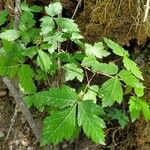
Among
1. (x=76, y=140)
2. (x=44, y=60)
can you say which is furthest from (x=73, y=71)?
(x=76, y=140)

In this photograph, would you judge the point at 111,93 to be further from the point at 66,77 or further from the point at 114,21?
the point at 114,21

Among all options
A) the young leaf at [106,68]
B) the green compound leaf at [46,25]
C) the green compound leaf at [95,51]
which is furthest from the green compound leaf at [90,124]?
the green compound leaf at [46,25]

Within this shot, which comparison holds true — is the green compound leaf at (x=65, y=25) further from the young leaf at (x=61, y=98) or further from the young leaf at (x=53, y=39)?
the young leaf at (x=61, y=98)

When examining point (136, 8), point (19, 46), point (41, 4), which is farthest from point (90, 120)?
point (41, 4)

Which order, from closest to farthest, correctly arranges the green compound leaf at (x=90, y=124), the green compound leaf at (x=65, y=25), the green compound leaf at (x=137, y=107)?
the green compound leaf at (x=90, y=124) → the green compound leaf at (x=137, y=107) → the green compound leaf at (x=65, y=25)

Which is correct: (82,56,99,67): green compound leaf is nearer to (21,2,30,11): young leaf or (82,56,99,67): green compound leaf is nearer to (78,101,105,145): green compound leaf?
(78,101,105,145): green compound leaf

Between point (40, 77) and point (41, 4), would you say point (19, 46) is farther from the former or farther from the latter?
point (41, 4)

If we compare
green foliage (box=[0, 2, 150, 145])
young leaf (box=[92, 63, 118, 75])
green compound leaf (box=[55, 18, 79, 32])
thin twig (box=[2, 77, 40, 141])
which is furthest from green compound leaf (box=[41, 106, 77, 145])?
thin twig (box=[2, 77, 40, 141])
